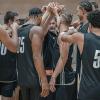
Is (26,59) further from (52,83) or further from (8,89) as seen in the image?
(8,89)

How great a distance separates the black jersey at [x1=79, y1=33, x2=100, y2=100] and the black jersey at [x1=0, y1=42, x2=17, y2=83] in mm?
1933

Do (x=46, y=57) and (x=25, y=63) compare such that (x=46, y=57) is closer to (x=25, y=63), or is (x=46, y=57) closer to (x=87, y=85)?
(x=25, y=63)

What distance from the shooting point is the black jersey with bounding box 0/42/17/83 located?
6.14 m

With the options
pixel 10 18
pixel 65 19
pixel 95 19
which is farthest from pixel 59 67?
pixel 10 18

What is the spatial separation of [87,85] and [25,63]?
3.63ft

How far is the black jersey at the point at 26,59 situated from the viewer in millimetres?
5184

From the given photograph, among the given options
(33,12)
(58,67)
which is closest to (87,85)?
(58,67)

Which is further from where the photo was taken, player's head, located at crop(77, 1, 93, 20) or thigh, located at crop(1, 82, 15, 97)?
thigh, located at crop(1, 82, 15, 97)

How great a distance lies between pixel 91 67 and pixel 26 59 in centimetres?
115

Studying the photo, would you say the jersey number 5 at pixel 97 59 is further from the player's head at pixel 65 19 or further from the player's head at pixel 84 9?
the player's head at pixel 84 9

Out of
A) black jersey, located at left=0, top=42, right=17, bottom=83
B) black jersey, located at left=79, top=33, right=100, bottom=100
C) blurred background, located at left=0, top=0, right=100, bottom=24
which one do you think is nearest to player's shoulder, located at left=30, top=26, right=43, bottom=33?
black jersey, located at left=79, top=33, right=100, bottom=100

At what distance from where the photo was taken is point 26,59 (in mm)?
5223

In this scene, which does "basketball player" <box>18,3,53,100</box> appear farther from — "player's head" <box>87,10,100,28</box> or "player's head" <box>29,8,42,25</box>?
"player's head" <box>87,10,100,28</box>

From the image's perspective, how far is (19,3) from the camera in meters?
13.5
